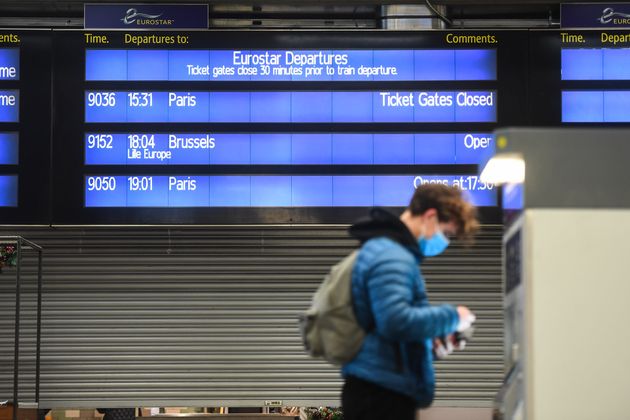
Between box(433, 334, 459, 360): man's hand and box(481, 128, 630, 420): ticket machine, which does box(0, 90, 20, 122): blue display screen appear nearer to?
box(433, 334, 459, 360): man's hand

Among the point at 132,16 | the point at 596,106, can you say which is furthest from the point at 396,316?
the point at 132,16

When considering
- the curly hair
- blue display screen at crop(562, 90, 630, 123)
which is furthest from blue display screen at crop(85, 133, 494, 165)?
the curly hair

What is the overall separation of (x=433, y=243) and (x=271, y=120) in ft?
13.8

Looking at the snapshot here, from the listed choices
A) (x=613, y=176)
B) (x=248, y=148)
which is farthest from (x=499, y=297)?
(x=613, y=176)

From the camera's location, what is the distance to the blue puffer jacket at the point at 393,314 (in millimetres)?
4371

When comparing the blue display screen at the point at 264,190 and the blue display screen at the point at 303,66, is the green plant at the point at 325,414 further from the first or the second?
the blue display screen at the point at 303,66

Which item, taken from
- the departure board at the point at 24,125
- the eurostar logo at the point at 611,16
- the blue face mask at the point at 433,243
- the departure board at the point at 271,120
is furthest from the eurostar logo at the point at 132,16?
the blue face mask at the point at 433,243

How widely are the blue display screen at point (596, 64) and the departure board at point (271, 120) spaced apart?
362 millimetres

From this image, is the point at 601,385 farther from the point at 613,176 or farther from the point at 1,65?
→ the point at 1,65

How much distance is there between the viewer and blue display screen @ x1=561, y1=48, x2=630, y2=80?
8.94 m

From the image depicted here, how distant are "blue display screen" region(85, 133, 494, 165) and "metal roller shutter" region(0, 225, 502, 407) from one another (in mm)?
923

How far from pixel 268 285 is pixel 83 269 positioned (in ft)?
5.22

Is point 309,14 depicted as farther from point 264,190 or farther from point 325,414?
point 325,414

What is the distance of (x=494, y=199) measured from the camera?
8812 mm
